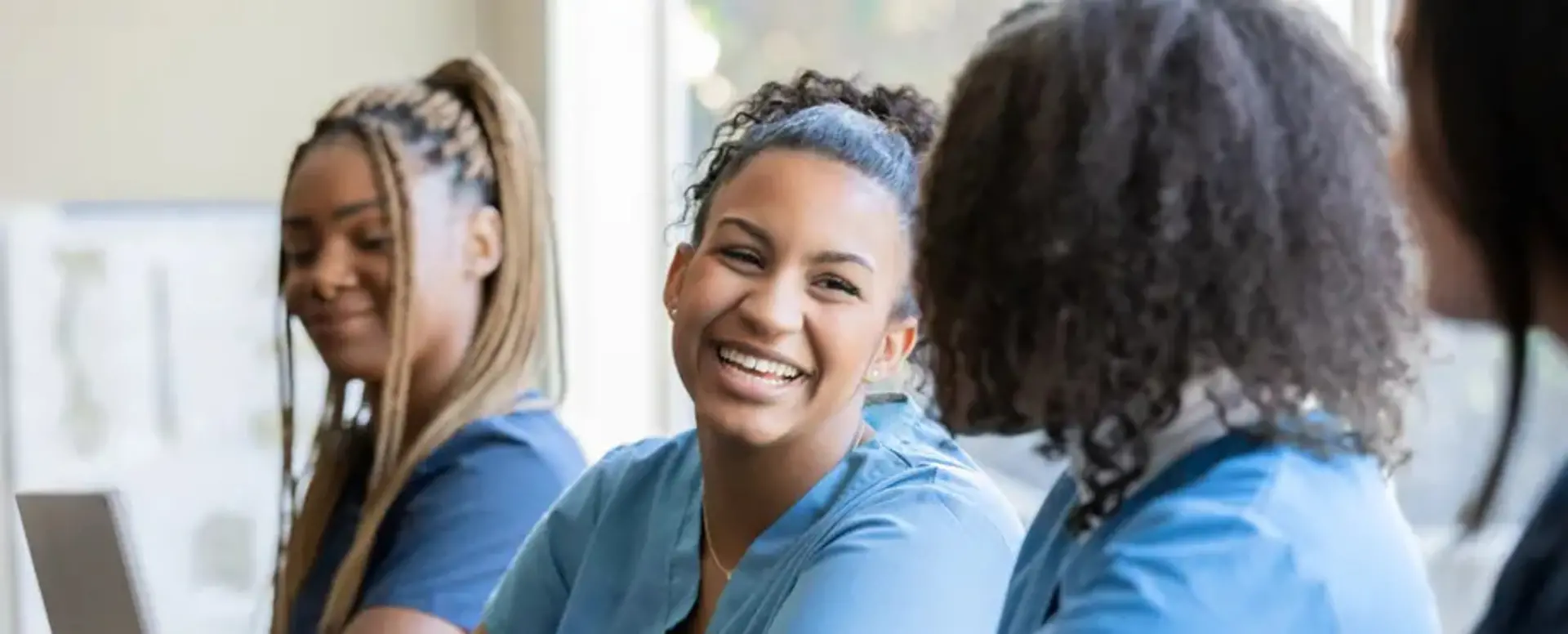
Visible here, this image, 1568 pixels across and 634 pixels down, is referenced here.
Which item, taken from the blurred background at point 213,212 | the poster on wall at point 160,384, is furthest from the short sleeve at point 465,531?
the poster on wall at point 160,384

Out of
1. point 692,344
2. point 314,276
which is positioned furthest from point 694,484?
point 314,276

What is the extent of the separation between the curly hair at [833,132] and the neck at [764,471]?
0.10 m

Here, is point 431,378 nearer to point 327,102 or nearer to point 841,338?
point 841,338

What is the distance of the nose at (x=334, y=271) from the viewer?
1.39 m

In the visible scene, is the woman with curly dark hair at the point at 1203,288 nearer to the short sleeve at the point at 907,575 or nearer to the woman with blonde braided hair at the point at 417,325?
the short sleeve at the point at 907,575

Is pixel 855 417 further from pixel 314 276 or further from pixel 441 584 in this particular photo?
pixel 314 276

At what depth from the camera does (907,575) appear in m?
1.04

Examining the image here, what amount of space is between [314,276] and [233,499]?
2.78ft

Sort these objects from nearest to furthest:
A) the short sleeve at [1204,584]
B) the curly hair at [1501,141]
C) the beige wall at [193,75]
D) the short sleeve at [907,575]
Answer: the curly hair at [1501,141] < the short sleeve at [1204,584] < the short sleeve at [907,575] < the beige wall at [193,75]

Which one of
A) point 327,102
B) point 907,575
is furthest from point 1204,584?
point 327,102

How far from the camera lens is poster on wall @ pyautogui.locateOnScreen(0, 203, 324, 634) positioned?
2.10 meters

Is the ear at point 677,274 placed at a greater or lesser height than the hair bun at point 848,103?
lesser

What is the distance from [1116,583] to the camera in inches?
29.6

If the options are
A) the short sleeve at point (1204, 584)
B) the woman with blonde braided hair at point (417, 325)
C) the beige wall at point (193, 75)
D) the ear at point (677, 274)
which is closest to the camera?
the short sleeve at point (1204, 584)
